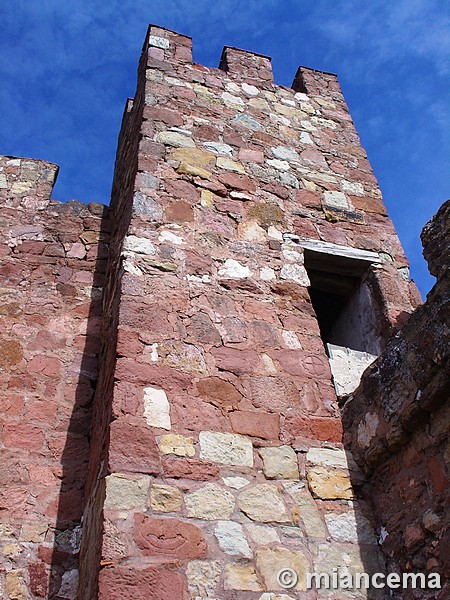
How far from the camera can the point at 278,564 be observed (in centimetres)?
246

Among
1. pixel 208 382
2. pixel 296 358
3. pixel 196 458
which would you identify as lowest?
pixel 196 458

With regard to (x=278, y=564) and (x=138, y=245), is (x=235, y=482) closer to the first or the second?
(x=278, y=564)

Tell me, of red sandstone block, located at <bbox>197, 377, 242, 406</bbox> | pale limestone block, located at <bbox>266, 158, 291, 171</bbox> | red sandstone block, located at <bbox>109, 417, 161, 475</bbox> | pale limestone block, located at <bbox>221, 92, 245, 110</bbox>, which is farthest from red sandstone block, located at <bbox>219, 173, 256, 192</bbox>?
red sandstone block, located at <bbox>109, 417, 161, 475</bbox>

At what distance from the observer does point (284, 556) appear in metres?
2.49

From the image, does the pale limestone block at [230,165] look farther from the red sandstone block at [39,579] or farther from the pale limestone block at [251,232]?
the red sandstone block at [39,579]

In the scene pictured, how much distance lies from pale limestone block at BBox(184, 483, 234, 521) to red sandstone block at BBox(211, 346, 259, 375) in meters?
0.66

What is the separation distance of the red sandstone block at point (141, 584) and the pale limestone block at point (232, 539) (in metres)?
0.24

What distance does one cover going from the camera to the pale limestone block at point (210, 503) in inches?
98.7

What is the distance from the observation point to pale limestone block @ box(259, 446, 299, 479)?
9.05 feet

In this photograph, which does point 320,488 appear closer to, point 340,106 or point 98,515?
point 98,515

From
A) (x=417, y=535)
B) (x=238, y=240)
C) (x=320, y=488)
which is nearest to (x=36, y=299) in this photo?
(x=238, y=240)

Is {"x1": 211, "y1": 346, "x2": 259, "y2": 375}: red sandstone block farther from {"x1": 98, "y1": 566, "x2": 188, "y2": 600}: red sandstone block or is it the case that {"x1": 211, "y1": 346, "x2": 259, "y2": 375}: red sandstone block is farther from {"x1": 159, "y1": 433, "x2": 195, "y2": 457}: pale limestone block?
{"x1": 98, "y1": 566, "x2": 188, "y2": 600}: red sandstone block

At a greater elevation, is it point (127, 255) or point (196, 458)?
point (127, 255)

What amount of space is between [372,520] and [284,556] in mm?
497
